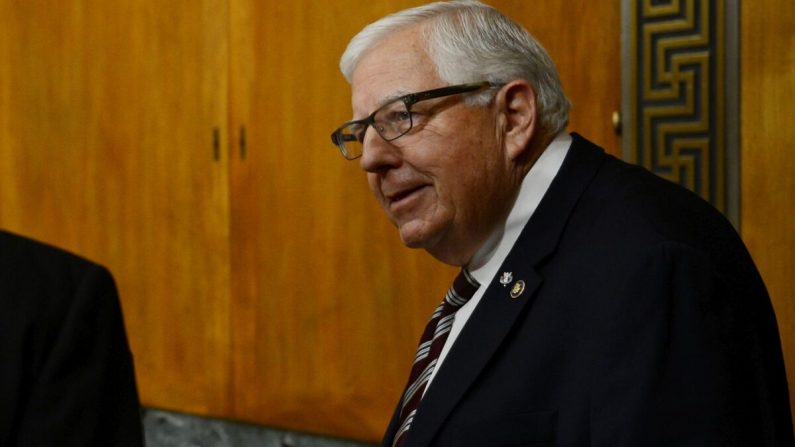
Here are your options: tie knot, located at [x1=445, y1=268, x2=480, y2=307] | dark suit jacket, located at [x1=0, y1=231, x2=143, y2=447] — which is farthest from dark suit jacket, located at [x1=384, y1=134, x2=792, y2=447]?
dark suit jacket, located at [x1=0, y1=231, x2=143, y2=447]

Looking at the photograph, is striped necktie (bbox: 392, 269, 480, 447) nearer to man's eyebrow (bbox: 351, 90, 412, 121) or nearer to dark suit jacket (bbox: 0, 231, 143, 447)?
man's eyebrow (bbox: 351, 90, 412, 121)

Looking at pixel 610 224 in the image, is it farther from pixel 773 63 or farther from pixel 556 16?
pixel 556 16

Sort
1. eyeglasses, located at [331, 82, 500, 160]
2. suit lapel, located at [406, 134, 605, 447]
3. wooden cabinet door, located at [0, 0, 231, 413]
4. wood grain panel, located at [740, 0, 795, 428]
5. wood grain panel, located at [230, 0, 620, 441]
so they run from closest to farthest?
suit lapel, located at [406, 134, 605, 447] < eyeglasses, located at [331, 82, 500, 160] < wood grain panel, located at [740, 0, 795, 428] < wood grain panel, located at [230, 0, 620, 441] < wooden cabinet door, located at [0, 0, 231, 413]

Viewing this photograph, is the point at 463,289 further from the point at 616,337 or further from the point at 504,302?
the point at 616,337

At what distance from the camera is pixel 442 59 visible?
5.29ft

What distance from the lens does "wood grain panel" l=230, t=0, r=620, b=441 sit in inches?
109

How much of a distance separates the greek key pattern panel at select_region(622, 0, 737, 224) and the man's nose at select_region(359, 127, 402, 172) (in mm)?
863

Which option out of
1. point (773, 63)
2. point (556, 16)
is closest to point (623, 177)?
point (773, 63)

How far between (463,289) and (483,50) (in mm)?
363

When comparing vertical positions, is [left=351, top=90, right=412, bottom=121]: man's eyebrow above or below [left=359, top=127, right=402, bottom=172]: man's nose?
above

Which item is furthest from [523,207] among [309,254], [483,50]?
[309,254]

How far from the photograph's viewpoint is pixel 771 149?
2172mm

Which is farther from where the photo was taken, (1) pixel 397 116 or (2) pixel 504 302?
(1) pixel 397 116

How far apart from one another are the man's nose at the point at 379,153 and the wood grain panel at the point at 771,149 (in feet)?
2.96
